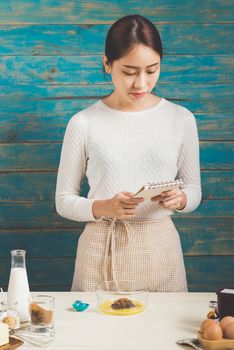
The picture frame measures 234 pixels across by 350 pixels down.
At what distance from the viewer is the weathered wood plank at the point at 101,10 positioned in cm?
293

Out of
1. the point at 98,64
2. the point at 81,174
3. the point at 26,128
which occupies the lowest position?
the point at 81,174

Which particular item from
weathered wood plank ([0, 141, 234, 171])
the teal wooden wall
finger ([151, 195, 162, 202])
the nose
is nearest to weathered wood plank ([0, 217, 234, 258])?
the teal wooden wall

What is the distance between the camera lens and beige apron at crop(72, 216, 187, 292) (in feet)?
8.07

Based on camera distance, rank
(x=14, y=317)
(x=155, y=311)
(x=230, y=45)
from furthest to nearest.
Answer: (x=230, y=45) < (x=155, y=311) < (x=14, y=317)

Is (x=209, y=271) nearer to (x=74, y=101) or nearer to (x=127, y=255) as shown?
(x=127, y=255)

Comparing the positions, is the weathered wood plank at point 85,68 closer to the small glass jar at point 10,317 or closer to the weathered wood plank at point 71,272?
the weathered wood plank at point 71,272

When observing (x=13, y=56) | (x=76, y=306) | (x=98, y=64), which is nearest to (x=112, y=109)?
(x=98, y=64)

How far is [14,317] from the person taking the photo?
1897 mm

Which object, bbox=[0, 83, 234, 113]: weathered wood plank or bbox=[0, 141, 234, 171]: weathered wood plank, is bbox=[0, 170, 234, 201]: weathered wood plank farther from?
bbox=[0, 83, 234, 113]: weathered wood plank

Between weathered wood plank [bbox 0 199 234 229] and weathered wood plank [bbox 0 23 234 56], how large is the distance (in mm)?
687

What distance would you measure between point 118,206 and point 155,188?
21cm

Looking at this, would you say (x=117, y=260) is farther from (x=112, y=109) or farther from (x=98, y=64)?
(x=98, y=64)

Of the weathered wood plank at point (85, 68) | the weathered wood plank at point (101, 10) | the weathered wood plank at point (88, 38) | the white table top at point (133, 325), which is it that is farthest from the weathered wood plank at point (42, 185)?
the white table top at point (133, 325)

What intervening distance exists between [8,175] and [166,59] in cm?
89
